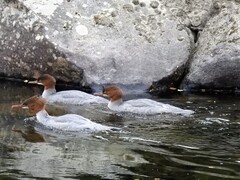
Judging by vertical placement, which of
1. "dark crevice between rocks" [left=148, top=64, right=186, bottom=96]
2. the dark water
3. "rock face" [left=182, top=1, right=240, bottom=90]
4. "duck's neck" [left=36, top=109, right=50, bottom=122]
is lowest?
the dark water

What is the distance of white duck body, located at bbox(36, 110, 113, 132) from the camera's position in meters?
9.58

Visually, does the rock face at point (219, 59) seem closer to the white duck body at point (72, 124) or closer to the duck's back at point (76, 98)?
the duck's back at point (76, 98)

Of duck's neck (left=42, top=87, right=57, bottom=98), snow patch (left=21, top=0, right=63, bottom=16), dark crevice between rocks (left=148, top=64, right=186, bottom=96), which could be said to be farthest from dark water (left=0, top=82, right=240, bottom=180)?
snow patch (left=21, top=0, right=63, bottom=16)

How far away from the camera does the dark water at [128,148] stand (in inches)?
300

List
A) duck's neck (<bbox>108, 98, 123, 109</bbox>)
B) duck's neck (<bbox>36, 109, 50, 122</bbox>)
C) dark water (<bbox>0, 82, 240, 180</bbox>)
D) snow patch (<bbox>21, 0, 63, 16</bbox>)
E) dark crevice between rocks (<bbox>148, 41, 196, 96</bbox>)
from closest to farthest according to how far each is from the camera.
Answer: dark water (<bbox>0, 82, 240, 180</bbox>) < duck's neck (<bbox>36, 109, 50, 122</bbox>) < duck's neck (<bbox>108, 98, 123, 109</bbox>) < dark crevice between rocks (<bbox>148, 41, 196, 96</bbox>) < snow patch (<bbox>21, 0, 63, 16</bbox>)

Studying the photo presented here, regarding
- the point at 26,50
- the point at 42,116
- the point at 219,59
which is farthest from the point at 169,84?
the point at 42,116

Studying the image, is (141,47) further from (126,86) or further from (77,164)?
(77,164)

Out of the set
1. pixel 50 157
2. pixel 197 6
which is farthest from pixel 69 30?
pixel 50 157

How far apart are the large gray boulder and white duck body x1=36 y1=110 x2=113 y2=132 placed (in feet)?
10.7

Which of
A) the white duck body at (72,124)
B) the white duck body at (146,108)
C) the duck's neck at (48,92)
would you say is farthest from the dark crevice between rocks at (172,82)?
the white duck body at (72,124)

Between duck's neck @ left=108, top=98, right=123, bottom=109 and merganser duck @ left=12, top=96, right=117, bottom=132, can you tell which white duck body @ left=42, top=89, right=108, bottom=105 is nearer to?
duck's neck @ left=108, top=98, right=123, bottom=109

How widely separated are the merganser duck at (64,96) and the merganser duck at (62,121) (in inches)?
53.5

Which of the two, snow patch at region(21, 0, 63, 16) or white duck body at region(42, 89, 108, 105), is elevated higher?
snow patch at region(21, 0, 63, 16)

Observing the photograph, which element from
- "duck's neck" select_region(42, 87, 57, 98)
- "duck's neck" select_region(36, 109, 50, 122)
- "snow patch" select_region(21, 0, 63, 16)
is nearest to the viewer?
"duck's neck" select_region(36, 109, 50, 122)
